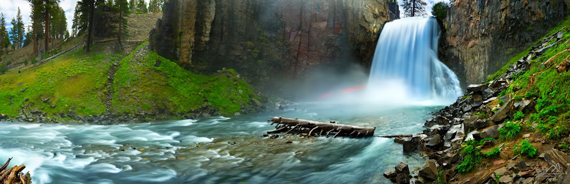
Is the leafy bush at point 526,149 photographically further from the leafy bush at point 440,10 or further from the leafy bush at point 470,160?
the leafy bush at point 440,10

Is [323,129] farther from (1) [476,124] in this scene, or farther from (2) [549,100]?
(2) [549,100]

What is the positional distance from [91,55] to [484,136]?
37.4 metres

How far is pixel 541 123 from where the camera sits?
22.5 ft

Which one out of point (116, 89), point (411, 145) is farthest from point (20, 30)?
point (411, 145)

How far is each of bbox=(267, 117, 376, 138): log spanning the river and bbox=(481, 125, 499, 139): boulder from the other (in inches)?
304

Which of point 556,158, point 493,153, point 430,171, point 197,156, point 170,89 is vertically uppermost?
point 170,89

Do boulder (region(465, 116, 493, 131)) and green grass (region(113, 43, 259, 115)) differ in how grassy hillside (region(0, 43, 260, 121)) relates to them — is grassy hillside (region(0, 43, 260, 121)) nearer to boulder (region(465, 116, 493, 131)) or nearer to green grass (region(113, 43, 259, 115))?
green grass (region(113, 43, 259, 115))

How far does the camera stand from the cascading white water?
34.2 meters

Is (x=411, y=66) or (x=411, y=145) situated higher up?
(x=411, y=66)

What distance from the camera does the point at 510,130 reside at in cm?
729

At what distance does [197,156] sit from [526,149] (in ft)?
37.0

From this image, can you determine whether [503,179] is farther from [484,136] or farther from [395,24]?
[395,24]

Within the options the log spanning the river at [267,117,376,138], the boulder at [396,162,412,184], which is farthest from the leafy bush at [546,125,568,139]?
the log spanning the river at [267,117,376,138]

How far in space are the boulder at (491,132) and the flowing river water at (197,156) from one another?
2342mm
